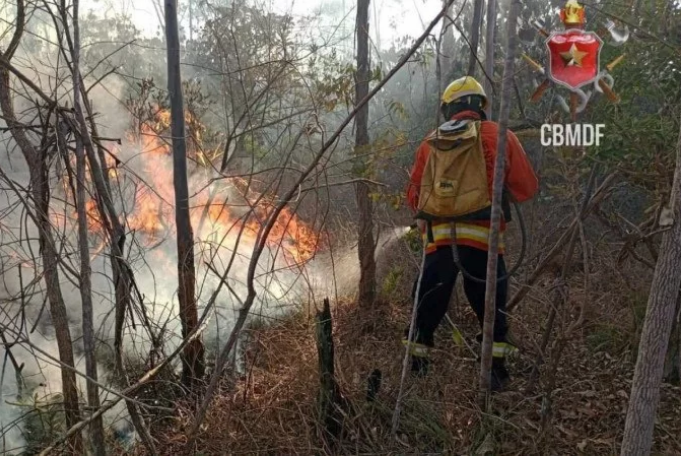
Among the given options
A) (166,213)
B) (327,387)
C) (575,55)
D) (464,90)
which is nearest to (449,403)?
(327,387)

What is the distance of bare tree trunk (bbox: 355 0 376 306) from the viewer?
4488 millimetres

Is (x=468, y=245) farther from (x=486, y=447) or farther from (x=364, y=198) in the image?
(x=364, y=198)

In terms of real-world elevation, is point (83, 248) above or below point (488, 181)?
below

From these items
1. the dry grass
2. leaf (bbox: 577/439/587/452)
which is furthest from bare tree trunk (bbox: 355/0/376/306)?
leaf (bbox: 577/439/587/452)

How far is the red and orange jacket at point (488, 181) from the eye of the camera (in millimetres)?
3096

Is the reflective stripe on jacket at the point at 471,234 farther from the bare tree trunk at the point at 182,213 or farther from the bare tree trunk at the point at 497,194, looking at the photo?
the bare tree trunk at the point at 182,213

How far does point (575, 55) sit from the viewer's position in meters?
3.14

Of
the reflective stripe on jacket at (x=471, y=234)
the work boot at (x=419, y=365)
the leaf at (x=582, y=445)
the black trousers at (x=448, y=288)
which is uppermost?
the reflective stripe on jacket at (x=471, y=234)

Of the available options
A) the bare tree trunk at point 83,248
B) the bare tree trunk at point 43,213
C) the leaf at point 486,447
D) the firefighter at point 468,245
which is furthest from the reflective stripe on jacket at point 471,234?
the bare tree trunk at point 43,213

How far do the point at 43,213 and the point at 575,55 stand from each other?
3.06m

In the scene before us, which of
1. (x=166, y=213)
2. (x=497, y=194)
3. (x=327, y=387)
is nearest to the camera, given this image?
(x=497, y=194)

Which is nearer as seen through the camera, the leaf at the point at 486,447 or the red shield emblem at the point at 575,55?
the leaf at the point at 486,447

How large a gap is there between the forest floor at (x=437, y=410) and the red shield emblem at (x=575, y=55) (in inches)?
61.6

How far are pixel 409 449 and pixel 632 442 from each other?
3.58ft
